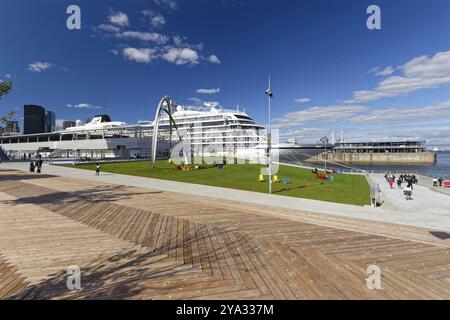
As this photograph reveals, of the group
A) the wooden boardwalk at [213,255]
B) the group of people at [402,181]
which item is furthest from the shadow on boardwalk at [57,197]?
the group of people at [402,181]

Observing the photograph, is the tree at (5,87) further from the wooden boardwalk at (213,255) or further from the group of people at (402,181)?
the group of people at (402,181)

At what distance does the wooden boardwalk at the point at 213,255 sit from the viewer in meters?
4.53

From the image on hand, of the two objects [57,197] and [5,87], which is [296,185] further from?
[5,87]

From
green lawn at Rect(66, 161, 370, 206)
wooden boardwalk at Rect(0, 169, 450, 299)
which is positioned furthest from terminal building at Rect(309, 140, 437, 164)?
wooden boardwalk at Rect(0, 169, 450, 299)

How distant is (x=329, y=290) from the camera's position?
4547mm

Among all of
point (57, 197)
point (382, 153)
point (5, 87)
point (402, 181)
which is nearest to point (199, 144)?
point (402, 181)

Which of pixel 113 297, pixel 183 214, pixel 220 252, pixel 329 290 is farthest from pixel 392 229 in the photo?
pixel 113 297

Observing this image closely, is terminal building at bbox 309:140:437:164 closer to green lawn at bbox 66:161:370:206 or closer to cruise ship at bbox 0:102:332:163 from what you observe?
cruise ship at bbox 0:102:332:163

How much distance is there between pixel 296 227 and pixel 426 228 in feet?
14.9

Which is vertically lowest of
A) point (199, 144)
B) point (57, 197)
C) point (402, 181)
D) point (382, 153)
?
point (402, 181)

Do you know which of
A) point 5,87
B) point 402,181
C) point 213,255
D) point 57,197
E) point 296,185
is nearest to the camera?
point 213,255

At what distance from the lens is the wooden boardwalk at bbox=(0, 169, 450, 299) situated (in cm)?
453

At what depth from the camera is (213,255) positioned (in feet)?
19.9

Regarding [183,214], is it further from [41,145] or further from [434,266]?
[41,145]
